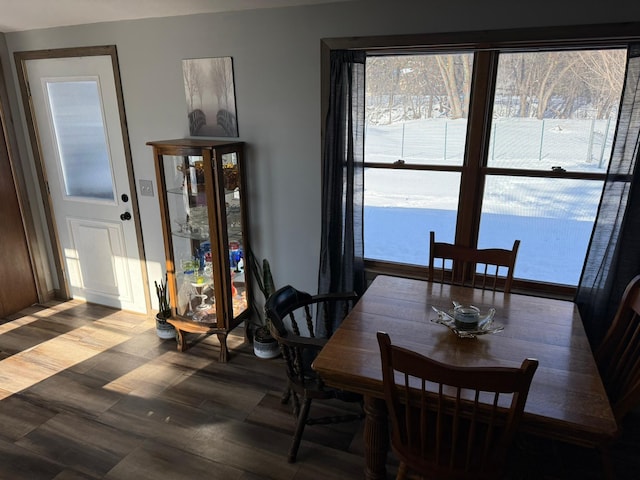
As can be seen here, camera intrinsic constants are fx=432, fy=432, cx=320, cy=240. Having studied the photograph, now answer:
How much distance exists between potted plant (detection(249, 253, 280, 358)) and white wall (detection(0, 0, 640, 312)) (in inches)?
3.9

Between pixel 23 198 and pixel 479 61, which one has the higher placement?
pixel 479 61

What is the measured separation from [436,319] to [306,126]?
1477 mm

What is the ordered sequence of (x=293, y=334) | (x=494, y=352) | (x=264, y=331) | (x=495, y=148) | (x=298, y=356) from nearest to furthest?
(x=494, y=352)
(x=298, y=356)
(x=293, y=334)
(x=495, y=148)
(x=264, y=331)

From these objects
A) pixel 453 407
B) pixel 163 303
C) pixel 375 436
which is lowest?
pixel 163 303

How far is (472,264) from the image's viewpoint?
267 centimetres

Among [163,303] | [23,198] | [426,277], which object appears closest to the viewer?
[426,277]

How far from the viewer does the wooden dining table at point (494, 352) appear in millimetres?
1410

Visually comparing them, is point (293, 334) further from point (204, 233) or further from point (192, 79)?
point (192, 79)

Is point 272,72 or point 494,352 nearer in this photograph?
point 494,352

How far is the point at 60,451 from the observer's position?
2283 millimetres

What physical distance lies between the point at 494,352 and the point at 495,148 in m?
1.26

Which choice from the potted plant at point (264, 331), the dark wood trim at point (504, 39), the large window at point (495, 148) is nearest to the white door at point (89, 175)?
the potted plant at point (264, 331)

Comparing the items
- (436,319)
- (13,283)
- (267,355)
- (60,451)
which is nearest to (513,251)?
(436,319)

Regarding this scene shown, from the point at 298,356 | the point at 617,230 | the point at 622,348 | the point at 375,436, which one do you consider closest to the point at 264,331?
the point at 298,356
